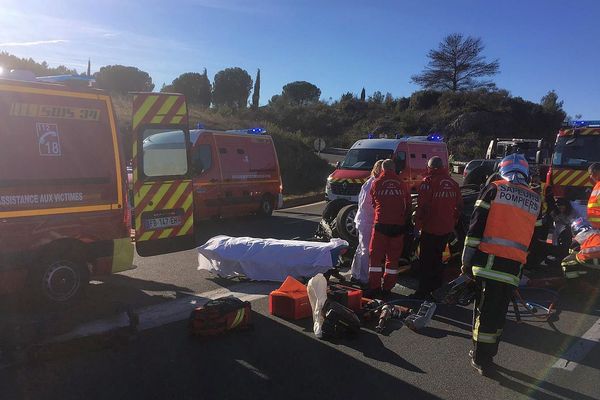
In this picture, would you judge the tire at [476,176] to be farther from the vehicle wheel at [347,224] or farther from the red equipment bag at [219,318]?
the red equipment bag at [219,318]

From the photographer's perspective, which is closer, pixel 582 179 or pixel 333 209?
pixel 333 209

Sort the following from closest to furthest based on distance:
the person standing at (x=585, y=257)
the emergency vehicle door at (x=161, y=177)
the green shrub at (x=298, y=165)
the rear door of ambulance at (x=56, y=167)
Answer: the rear door of ambulance at (x=56, y=167), the emergency vehicle door at (x=161, y=177), the person standing at (x=585, y=257), the green shrub at (x=298, y=165)

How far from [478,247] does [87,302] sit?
4.35m

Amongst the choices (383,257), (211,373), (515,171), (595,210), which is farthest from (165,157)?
(595,210)

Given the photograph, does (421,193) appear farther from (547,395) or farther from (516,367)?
(547,395)

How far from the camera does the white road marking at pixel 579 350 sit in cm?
467

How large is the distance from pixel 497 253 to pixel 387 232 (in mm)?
2397

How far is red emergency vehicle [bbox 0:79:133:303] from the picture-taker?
5.26 m

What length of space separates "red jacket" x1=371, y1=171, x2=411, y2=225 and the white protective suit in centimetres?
31

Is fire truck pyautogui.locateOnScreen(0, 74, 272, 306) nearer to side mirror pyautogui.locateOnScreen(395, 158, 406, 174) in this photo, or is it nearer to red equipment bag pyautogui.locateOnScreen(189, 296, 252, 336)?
red equipment bag pyautogui.locateOnScreen(189, 296, 252, 336)

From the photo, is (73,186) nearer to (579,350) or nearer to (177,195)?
(177,195)

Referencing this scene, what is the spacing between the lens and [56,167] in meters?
5.59

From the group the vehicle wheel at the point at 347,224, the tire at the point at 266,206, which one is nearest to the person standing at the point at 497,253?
the vehicle wheel at the point at 347,224

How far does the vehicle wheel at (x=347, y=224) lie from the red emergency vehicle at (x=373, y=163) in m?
3.95
